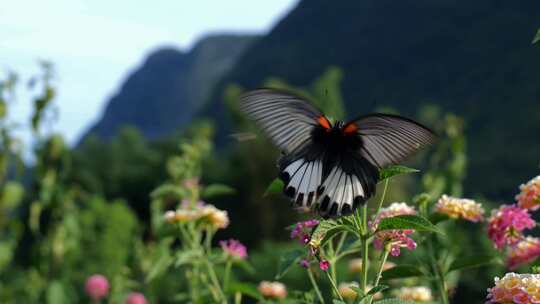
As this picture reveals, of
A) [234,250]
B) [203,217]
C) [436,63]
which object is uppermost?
[436,63]

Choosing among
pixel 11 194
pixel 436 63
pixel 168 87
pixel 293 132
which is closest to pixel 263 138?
pixel 293 132

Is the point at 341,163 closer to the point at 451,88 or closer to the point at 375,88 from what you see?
the point at 451,88

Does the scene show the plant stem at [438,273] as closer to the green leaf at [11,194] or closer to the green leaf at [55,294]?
the green leaf at [11,194]

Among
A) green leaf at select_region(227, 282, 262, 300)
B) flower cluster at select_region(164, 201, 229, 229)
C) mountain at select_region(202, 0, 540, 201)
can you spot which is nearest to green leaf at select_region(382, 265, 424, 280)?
green leaf at select_region(227, 282, 262, 300)

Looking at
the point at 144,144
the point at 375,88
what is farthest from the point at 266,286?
the point at 375,88

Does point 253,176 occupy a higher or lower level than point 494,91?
lower

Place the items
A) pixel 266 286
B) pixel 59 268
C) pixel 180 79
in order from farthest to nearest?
pixel 180 79
pixel 59 268
pixel 266 286

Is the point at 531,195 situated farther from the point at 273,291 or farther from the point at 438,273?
the point at 273,291

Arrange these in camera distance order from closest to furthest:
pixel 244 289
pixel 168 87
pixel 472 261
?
pixel 472 261
pixel 244 289
pixel 168 87
